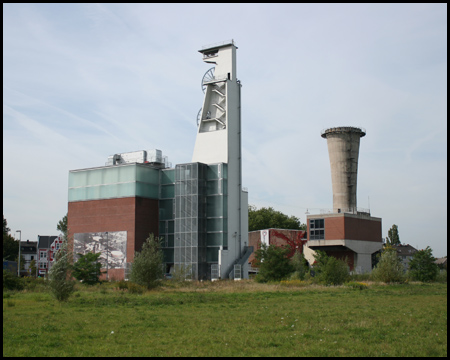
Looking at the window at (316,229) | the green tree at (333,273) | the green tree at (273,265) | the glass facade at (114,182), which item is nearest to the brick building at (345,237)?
the window at (316,229)

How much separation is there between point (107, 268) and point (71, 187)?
44.8ft

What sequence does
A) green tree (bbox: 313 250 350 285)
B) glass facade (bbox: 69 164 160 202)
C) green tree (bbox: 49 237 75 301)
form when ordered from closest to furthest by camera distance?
green tree (bbox: 49 237 75 301) → green tree (bbox: 313 250 350 285) → glass facade (bbox: 69 164 160 202)

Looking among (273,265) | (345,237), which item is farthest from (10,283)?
(345,237)

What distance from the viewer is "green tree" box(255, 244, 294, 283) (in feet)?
169

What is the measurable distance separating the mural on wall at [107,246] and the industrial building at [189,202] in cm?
13

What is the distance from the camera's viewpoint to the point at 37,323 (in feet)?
63.5

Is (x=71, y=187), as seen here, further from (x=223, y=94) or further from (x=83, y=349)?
(x=83, y=349)

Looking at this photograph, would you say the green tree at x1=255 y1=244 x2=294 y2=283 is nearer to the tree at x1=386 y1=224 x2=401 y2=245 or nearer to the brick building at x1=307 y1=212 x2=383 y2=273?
the brick building at x1=307 y1=212 x2=383 y2=273

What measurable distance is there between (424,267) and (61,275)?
43508 mm

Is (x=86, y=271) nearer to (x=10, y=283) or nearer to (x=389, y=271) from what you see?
(x=10, y=283)

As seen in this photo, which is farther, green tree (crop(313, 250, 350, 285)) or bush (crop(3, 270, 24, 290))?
green tree (crop(313, 250, 350, 285))

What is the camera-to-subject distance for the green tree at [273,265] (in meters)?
51.4

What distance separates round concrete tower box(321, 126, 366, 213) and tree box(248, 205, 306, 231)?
27019mm

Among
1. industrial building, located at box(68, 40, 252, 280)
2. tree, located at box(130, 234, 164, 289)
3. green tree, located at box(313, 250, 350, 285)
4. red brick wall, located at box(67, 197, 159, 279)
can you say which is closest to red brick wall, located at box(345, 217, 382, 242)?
industrial building, located at box(68, 40, 252, 280)
